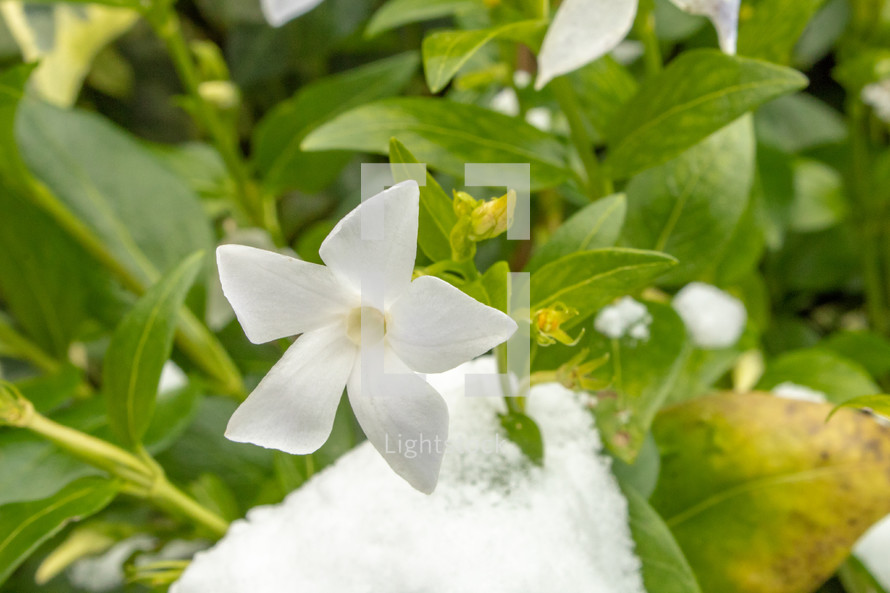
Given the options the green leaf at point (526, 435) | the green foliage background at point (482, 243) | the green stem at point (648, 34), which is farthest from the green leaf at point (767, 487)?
the green stem at point (648, 34)

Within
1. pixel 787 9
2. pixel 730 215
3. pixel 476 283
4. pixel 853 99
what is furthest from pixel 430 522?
pixel 853 99

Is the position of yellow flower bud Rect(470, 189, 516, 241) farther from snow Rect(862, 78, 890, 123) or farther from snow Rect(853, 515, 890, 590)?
snow Rect(862, 78, 890, 123)

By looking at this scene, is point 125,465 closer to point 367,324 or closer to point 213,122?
point 367,324

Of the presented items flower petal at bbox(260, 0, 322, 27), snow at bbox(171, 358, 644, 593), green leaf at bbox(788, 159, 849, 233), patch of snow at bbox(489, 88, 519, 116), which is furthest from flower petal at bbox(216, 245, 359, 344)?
green leaf at bbox(788, 159, 849, 233)

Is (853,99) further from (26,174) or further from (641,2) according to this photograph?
(26,174)

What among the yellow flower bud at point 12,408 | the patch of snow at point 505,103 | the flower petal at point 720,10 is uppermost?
the flower petal at point 720,10

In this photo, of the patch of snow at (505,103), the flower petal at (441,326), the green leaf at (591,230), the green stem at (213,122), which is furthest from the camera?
the patch of snow at (505,103)

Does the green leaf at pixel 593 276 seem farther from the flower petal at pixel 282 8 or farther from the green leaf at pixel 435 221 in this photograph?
the flower petal at pixel 282 8
